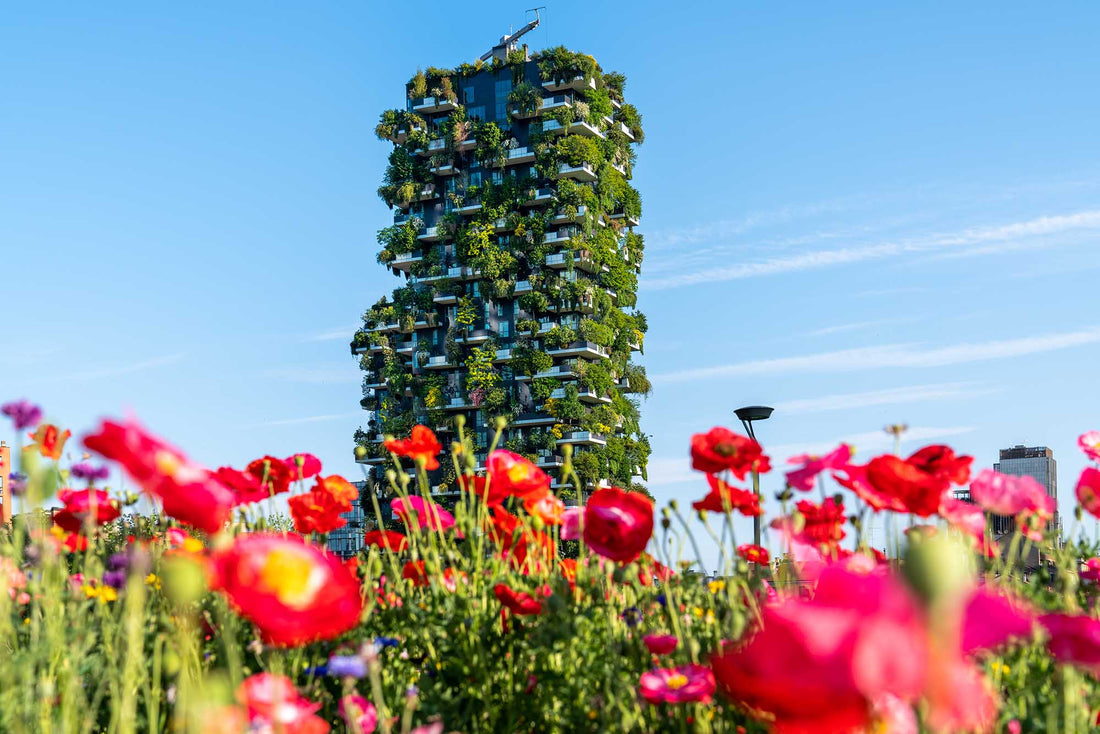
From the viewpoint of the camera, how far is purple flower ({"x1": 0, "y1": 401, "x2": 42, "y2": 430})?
2.92 meters

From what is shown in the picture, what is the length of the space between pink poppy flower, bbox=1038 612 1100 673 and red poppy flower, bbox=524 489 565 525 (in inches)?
51.1

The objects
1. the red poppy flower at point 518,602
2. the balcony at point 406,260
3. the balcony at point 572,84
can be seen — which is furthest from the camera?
the balcony at point 406,260

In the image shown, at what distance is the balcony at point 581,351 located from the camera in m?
35.0

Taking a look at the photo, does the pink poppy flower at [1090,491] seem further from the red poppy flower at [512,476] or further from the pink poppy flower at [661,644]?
the red poppy flower at [512,476]

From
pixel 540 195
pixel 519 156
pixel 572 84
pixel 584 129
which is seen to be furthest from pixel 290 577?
pixel 572 84

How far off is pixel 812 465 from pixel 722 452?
183 millimetres

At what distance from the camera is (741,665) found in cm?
98

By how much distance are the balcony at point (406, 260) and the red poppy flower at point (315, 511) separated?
35.7 meters

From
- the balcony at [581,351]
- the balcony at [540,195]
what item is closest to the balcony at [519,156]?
the balcony at [540,195]

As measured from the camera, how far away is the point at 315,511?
293cm

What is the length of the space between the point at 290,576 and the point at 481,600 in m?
1.52

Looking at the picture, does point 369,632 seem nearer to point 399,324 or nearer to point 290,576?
point 290,576

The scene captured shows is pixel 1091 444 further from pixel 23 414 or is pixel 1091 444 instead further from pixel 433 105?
pixel 433 105

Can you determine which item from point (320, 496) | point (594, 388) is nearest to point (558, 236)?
point (594, 388)
